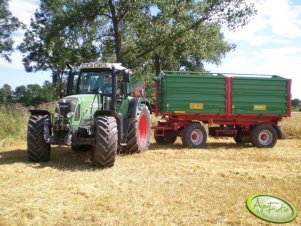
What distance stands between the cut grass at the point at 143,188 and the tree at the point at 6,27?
23.3m

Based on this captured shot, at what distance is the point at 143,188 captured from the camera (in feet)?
22.4

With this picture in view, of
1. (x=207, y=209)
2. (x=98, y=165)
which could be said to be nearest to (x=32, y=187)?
(x=98, y=165)

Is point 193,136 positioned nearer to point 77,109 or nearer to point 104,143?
point 77,109

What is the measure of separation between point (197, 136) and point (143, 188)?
20.5 feet

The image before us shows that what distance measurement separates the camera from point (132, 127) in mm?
10320

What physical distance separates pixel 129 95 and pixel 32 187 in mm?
4468

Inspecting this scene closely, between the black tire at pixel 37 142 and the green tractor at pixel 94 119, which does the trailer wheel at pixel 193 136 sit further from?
the black tire at pixel 37 142

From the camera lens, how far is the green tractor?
27.8ft

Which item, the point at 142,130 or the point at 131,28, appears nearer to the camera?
the point at 142,130

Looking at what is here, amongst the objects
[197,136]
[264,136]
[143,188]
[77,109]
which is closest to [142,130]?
[197,136]

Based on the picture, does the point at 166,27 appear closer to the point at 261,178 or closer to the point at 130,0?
the point at 130,0

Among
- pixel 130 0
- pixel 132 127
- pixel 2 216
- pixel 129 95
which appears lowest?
pixel 2 216

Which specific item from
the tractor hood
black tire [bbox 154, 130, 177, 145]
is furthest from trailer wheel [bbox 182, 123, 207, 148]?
the tractor hood

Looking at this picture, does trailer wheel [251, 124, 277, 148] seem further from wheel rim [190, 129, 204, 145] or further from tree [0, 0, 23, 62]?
tree [0, 0, 23, 62]
